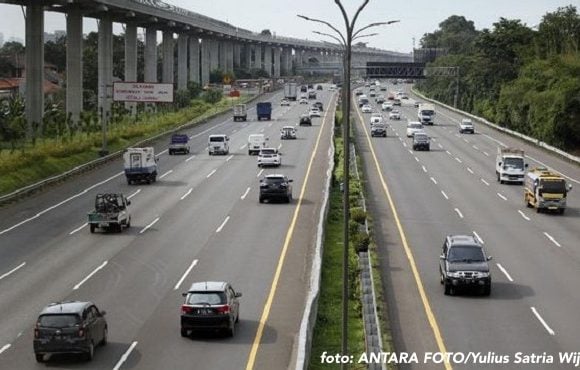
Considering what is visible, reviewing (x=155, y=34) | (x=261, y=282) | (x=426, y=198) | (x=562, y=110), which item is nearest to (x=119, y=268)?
(x=261, y=282)

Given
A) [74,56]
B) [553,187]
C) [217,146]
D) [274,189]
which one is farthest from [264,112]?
[553,187]

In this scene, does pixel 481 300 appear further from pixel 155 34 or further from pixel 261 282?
pixel 155 34

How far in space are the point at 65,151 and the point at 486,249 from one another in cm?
4015

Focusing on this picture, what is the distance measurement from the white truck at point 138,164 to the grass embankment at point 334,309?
21378 millimetres

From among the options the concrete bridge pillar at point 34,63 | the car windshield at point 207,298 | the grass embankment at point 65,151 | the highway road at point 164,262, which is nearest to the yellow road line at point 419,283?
the highway road at point 164,262

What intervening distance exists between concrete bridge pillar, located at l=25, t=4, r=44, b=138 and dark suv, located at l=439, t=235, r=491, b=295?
5907cm

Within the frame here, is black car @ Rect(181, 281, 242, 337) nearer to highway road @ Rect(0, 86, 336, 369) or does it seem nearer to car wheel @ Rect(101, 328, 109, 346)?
highway road @ Rect(0, 86, 336, 369)

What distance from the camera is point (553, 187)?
55.5 m

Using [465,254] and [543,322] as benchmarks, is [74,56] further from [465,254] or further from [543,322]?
[543,322]

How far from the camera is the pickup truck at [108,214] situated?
1914 inches

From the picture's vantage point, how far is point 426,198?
62.1 m

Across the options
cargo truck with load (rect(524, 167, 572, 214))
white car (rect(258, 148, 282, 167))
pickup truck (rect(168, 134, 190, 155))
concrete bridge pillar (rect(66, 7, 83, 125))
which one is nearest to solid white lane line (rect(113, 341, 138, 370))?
cargo truck with load (rect(524, 167, 572, 214))

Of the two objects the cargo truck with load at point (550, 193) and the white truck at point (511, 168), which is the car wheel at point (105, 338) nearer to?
the cargo truck with load at point (550, 193)

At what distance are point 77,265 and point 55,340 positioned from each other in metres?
14.6
